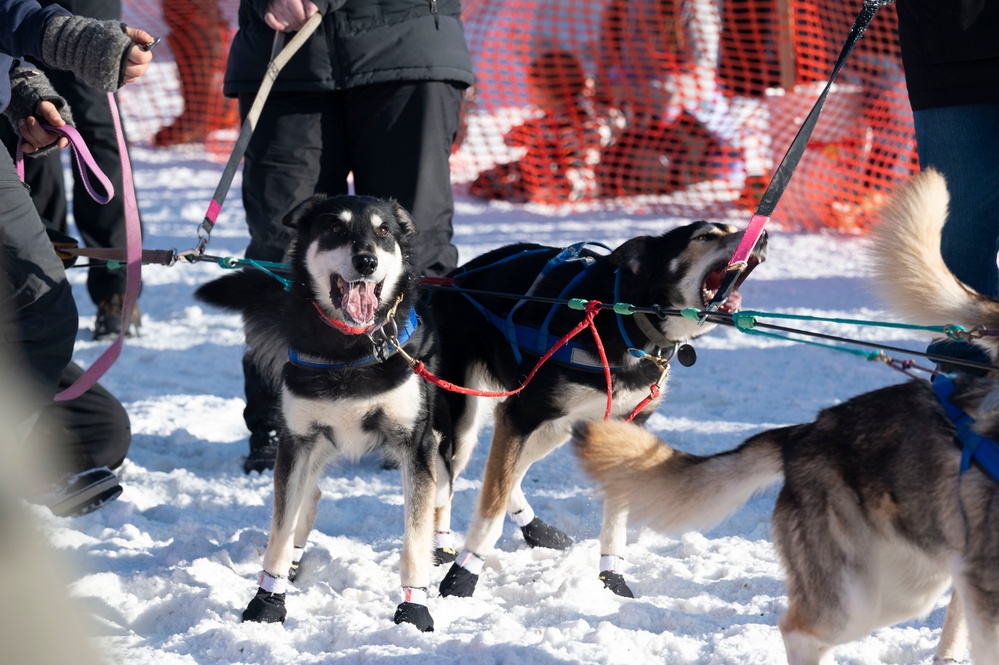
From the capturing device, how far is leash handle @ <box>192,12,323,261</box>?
3139 millimetres

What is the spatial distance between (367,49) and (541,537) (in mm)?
1770

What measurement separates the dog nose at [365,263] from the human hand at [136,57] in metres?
0.80

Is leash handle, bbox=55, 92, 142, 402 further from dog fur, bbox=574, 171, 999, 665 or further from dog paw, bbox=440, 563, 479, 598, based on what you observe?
dog fur, bbox=574, 171, 999, 665

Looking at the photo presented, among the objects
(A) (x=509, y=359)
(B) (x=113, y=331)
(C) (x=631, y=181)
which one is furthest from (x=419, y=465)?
(C) (x=631, y=181)

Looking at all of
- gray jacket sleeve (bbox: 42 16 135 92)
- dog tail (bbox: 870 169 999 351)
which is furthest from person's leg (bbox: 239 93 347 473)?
dog tail (bbox: 870 169 999 351)

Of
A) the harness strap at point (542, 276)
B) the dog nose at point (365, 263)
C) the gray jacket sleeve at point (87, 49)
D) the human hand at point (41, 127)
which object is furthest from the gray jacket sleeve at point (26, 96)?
the harness strap at point (542, 276)

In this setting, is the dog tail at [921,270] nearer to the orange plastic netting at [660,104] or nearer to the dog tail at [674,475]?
the dog tail at [674,475]

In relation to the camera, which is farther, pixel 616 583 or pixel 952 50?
pixel 616 583

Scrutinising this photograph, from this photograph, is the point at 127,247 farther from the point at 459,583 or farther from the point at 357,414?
the point at 459,583

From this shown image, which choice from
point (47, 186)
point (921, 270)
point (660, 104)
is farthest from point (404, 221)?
point (660, 104)

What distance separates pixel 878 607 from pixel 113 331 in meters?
4.57

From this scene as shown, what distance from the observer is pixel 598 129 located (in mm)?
9016

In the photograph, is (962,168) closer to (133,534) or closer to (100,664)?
(100,664)

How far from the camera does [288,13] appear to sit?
346 centimetres
